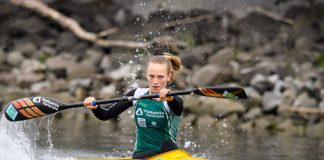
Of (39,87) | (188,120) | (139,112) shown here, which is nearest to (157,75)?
(139,112)

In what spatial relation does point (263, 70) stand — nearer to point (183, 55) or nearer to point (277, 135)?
point (183, 55)

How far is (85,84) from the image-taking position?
651 inches

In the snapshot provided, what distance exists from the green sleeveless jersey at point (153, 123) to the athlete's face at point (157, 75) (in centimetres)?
16

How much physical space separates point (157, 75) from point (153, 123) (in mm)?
481

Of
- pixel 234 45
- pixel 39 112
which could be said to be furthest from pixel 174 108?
pixel 234 45

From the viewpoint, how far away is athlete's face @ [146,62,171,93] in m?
7.09

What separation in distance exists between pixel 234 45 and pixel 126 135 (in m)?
6.13

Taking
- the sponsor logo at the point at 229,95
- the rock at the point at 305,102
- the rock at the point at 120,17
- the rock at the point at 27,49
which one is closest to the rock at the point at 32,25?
the rock at the point at 27,49

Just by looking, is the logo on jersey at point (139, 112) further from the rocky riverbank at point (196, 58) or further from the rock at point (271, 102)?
the rock at point (271, 102)

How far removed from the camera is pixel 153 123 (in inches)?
288

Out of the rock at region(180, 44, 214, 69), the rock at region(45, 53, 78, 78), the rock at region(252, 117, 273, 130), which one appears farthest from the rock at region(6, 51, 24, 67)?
the rock at region(252, 117, 273, 130)

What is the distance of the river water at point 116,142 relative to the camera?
8.84 m

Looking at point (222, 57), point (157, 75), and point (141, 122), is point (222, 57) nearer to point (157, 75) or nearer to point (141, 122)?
point (141, 122)

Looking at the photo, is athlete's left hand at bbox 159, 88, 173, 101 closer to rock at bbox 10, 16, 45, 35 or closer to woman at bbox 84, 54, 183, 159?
woman at bbox 84, 54, 183, 159
